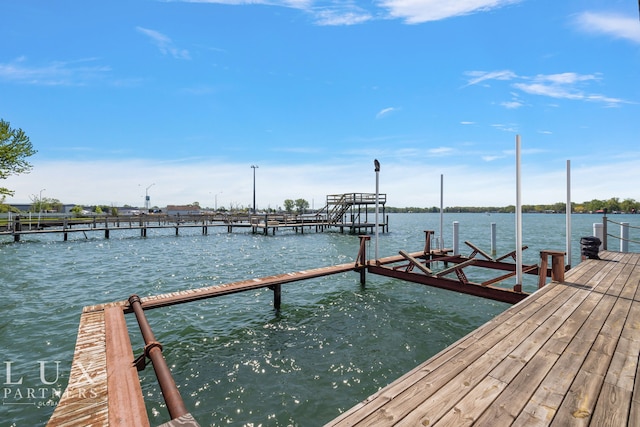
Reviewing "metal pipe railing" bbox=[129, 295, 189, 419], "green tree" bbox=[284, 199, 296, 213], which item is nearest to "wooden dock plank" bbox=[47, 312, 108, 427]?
"metal pipe railing" bbox=[129, 295, 189, 419]

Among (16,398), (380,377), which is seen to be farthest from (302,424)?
(16,398)

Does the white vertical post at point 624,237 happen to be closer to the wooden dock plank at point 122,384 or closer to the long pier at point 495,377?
the long pier at point 495,377

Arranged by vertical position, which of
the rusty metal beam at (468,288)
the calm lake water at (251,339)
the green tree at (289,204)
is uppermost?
the green tree at (289,204)

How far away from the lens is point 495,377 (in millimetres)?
2797

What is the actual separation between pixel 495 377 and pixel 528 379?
305 millimetres

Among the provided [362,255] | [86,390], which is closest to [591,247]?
[362,255]

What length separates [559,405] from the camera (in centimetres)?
239

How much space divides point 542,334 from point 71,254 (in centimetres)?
2361

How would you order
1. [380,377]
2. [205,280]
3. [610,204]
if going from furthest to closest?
1. [610,204]
2. [205,280]
3. [380,377]

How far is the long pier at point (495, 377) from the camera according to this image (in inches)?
89.4

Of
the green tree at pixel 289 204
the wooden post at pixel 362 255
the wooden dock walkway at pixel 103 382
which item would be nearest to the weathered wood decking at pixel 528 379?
the wooden dock walkway at pixel 103 382

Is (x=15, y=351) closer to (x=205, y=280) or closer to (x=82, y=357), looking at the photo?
(x=82, y=357)

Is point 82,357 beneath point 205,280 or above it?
above

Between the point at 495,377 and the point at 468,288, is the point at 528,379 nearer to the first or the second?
the point at 495,377
